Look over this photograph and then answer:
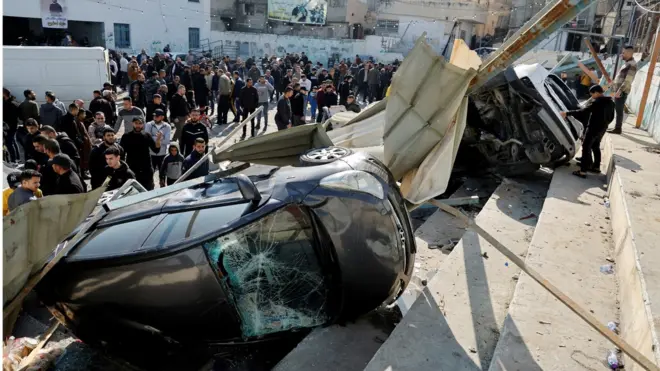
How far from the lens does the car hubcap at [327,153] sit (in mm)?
3791

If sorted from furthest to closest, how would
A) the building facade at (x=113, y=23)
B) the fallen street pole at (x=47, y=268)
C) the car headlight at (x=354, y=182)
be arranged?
the building facade at (x=113, y=23), the car headlight at (x=354, y=182), the fallen street pole at (x=47, y=268)

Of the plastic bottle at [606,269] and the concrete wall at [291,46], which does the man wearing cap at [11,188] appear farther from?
the concrete wall at [291,46]

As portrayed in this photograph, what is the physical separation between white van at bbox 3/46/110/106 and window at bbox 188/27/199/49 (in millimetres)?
20226

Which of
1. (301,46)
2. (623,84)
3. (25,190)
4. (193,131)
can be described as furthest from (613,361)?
(301,46)

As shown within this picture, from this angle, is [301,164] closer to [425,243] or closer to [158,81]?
[425,243]

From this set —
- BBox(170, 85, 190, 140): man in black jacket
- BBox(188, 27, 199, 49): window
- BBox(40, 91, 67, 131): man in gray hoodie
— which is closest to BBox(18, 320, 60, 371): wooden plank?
BBox(40, 91, 67, 131): man in gray hoodie

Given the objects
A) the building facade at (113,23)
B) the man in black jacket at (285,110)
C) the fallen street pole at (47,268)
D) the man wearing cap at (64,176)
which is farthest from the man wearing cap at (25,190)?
the building facade at (113,23)

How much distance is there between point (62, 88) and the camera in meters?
11.4

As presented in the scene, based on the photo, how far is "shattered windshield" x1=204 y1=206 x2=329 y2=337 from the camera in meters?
3.30

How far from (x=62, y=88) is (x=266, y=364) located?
10222mm

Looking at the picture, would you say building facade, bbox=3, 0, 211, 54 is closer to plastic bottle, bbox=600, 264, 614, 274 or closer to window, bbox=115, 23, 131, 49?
window, bbox=115, 23, 131, 49

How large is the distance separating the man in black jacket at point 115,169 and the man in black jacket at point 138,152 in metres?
0.74

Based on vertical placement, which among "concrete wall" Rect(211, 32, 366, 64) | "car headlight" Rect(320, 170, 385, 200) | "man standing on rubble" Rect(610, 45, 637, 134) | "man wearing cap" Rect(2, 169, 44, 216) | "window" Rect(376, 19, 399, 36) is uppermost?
"window" Rect(376, 19, 399, 36)

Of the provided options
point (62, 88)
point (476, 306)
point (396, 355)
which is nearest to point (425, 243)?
point (476, 306)
